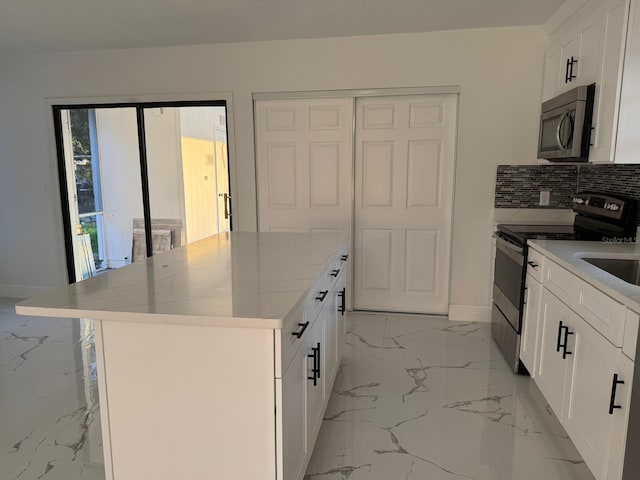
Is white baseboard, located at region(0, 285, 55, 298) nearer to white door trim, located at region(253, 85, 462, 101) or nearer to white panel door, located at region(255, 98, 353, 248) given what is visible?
white panel door, located at region(255, 98, 353, 248)

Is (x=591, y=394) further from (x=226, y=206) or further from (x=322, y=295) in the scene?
(x=226, y=206)

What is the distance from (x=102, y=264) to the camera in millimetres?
4879

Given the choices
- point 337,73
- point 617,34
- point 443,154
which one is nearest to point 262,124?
point 337,73

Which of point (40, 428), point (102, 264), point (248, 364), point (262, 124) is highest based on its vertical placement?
point (262, 124)

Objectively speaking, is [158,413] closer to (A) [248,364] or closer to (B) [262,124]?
(A) [248,364]

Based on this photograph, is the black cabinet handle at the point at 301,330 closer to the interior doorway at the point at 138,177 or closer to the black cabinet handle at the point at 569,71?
the black cabinet handle at the point at 569,71

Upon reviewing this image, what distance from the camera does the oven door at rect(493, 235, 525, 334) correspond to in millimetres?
2793

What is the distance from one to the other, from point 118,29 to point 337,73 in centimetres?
179

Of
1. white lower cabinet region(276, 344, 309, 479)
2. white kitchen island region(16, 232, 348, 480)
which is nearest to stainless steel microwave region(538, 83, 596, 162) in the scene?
white kitchen island region(16, 232, 348, 480)

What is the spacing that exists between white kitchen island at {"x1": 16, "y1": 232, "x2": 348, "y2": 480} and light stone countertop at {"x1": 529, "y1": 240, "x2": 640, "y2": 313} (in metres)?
1.12

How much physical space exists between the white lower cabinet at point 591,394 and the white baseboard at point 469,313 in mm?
1811

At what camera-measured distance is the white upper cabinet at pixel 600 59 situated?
2.26 meters

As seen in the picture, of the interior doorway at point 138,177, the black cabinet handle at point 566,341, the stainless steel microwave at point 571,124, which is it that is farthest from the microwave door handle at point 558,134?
the interior doorway at point 138,177

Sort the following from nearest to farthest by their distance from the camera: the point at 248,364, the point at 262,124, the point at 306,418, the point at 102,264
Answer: the point at 248,364, the point at 306,418, the point at 262,124, the point at 102,264
